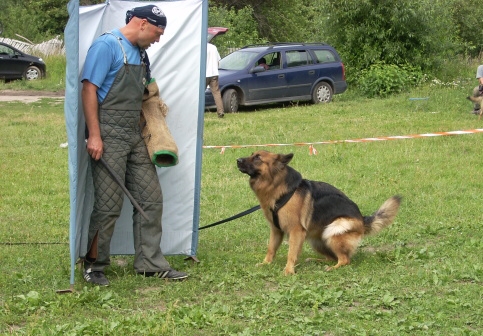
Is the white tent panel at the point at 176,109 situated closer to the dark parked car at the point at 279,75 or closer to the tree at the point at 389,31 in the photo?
the dark parked car at the point at 279,75

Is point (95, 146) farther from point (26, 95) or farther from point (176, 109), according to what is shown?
point (26, 95)

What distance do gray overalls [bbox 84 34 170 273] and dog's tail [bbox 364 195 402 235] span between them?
190 centimetres

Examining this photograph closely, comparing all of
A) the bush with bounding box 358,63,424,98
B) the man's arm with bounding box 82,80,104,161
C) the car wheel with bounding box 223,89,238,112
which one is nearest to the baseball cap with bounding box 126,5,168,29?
the man's arm with bounding box 82,80,104,161

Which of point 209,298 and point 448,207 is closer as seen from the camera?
point 209,298

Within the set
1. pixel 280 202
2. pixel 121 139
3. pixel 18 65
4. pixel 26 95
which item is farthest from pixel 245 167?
pixel 18 65

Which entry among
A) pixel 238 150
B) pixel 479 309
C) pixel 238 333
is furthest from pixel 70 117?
pixel 238 150

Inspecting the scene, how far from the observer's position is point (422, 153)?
38.1 ft

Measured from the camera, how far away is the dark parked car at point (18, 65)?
26844 millimetres

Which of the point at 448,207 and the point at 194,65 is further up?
the point at 194,65

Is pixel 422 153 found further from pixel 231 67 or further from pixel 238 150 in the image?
pixel 231 67

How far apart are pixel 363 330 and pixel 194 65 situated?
2.78 meters

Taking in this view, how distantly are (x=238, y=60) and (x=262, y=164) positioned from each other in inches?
520

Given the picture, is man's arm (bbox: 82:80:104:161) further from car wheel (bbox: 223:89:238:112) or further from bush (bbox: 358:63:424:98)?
bush (bbox: 358:63:424:98)

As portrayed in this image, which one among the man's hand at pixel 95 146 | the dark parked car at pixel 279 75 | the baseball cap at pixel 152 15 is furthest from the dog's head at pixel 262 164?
the dark parked car at pixel 279 75
